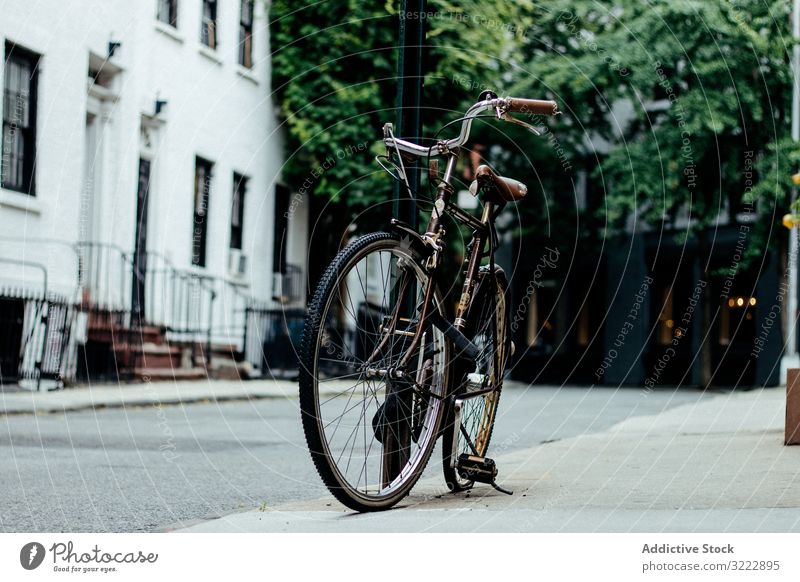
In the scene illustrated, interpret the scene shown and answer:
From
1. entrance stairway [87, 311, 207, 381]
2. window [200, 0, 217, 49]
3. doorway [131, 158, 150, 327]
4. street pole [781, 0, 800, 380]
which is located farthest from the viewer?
street pole [781, 0, 800, 380]

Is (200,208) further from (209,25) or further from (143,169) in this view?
(209,25)

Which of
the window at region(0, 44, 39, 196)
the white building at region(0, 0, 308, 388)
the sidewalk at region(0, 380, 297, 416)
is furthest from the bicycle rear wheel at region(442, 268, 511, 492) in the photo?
the window at region(0, 44, 39, 196)

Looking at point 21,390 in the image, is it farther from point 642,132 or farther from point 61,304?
point 642,132

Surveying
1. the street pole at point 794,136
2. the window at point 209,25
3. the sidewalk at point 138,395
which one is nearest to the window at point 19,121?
the sidewalk at point 138,395

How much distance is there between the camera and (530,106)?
4.32 metres

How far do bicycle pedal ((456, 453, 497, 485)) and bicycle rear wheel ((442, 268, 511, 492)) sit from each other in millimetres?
28

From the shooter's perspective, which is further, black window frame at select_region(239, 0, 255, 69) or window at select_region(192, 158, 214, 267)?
black window frame at select_region(239, 0, 255, 69)

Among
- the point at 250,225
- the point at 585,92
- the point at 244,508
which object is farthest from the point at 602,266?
the point at 244,508

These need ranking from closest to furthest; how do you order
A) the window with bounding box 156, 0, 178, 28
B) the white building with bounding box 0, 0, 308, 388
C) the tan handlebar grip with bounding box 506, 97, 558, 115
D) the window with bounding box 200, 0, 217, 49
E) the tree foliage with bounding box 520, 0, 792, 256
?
the tan handlebar grip with bounding box 506, 97, 558, 115 < the white building with bounding box 0, 0, 308, 388 < the window with bounding box 156, 0, 178, 28 < the window with bounding box 200, 0, 217, 49 < the tree foliage with bounding box 520, 0, 792, 256

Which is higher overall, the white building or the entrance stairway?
the white building

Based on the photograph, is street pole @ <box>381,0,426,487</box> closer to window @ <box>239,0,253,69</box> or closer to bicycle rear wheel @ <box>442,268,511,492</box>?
bicycle rear wheel @ <box>442,268,511,492</box>

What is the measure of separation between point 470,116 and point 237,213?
14379mm

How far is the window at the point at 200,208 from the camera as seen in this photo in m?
17.1

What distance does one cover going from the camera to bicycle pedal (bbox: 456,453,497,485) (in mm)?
4641
